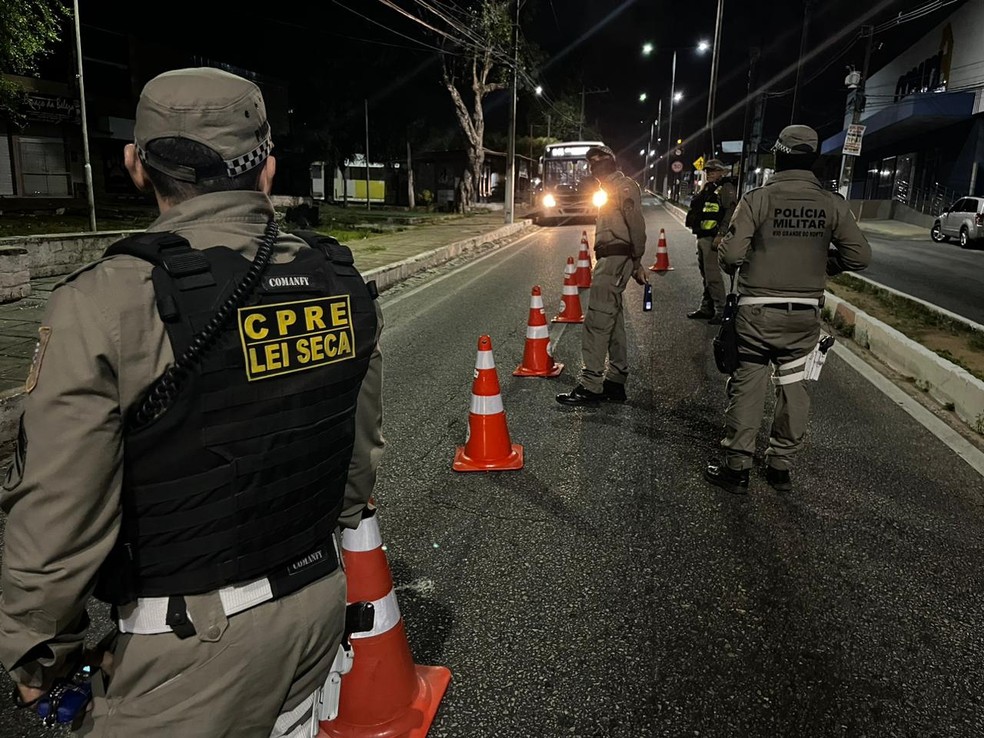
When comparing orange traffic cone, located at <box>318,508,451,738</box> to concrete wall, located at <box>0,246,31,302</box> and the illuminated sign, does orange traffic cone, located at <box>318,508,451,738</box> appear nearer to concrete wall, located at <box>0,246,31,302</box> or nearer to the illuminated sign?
concrete wall, located at <box>0,246,31,302</box>

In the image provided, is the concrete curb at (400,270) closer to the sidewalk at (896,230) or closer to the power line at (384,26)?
the power line at (384,26)

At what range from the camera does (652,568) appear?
333 cm

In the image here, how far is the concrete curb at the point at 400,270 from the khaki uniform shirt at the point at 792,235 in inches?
141

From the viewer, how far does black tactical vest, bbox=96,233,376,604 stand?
1267mm

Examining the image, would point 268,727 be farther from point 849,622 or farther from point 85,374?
point 849,622

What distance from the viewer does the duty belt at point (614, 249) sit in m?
5.76

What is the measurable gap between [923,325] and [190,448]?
914cm

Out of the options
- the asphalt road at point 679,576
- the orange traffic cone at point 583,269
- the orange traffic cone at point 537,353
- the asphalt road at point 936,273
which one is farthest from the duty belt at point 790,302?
the asphalt road at point 936,273

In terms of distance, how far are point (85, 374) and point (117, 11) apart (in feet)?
99.5

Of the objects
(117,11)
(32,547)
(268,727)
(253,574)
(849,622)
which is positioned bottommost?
(849,622)

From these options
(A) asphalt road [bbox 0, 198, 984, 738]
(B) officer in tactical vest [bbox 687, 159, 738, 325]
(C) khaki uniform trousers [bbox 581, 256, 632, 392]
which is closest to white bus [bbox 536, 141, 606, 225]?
(B) officer in tactical vest [bbox 687, 159, 738, 325]

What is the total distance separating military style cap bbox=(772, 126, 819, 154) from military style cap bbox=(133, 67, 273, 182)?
336 centimetres

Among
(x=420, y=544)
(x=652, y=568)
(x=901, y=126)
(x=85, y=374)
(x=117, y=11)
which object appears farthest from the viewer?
(x=901, y=126)

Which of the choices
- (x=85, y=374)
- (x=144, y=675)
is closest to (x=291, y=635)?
(x=144, y=675)
